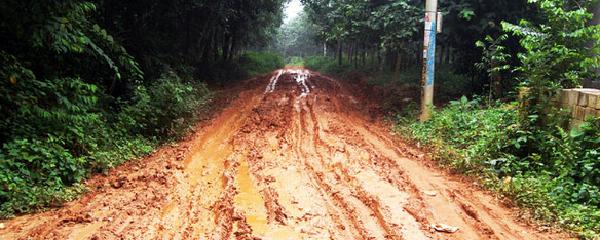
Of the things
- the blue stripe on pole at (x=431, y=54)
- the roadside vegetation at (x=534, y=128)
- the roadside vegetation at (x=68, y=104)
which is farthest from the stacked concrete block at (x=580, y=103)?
the roadside vegetation at (x=68, y=104)

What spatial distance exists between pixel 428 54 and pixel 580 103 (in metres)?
3.98

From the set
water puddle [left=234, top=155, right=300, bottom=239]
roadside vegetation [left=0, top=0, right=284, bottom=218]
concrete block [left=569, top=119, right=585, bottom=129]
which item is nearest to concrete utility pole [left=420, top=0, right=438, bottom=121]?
concrete block [left=569, top=119, right=585, bottom=129]

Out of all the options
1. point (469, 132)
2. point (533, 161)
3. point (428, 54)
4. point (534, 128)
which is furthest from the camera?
point (428, 54)

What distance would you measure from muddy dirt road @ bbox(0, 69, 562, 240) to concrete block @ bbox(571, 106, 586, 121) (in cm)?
180

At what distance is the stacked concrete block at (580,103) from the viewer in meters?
6.02

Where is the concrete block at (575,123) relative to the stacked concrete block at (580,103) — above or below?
below

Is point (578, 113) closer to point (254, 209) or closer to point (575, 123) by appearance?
point (575, 123)

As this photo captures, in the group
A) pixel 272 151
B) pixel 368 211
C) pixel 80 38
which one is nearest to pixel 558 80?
pixel 368 211

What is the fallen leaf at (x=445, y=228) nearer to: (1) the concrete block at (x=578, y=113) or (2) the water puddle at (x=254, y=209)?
(2) the water puddle at (x=254, y=209)

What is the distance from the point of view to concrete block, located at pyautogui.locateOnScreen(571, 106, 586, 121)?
624 cm

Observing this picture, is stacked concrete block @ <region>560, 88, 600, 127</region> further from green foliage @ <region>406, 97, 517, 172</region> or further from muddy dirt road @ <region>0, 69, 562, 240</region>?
muddy dirt road @ <region>0, 69, 562, 240</region>

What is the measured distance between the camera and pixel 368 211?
5.26 metres

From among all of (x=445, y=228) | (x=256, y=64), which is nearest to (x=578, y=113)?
(x=445, y=228)

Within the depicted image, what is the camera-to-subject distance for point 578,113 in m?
6.37
